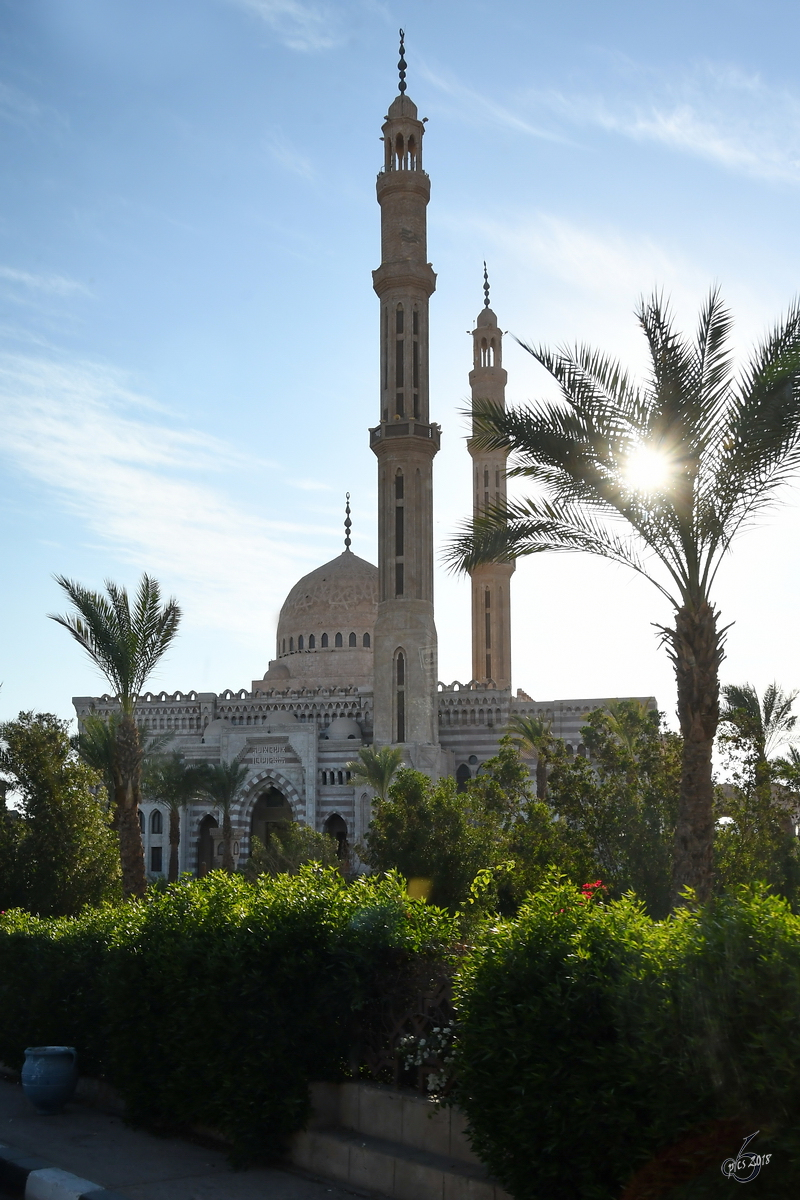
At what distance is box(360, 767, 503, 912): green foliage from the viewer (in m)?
21.9

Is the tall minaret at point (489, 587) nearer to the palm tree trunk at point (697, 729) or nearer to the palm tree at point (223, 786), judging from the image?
the palm tree at point (223, 786)

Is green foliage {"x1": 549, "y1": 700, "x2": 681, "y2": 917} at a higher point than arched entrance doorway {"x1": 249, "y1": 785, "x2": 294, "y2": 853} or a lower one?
higher

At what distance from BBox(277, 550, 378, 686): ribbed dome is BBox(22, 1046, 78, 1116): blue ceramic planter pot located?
45.7 meters

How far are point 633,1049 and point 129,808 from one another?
41.6ft

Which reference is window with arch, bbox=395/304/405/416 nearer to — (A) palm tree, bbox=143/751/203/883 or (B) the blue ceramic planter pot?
(A) palm tree, bbox=143/751/203/883

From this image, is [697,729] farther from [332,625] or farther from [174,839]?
[332,625]

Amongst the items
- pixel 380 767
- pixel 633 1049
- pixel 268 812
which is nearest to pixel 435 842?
pixel 380 767

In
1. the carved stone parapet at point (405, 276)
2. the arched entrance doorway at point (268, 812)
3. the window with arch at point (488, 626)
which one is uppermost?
the carved stone parapet at point (405, 276)

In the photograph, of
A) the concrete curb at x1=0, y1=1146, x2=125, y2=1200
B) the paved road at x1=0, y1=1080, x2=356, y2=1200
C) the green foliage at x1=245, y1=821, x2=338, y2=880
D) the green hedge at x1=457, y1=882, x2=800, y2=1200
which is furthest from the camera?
the green foliage at x1=245, y1=821, x2=338, y2=880

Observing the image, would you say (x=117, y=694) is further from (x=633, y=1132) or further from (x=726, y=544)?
(x=633, y=1132)

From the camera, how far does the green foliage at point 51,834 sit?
56.1ft

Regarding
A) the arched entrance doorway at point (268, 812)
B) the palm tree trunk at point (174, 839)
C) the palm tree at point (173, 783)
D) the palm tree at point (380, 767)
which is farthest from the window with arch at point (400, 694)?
the arched entrance doorway at point (268, 812)

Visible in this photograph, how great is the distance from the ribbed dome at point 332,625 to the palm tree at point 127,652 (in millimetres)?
38015

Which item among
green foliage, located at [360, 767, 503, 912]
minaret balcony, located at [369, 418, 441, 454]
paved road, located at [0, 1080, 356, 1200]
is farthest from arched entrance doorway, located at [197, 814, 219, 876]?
paved road, located at [0, 1080, 356, 1200]
